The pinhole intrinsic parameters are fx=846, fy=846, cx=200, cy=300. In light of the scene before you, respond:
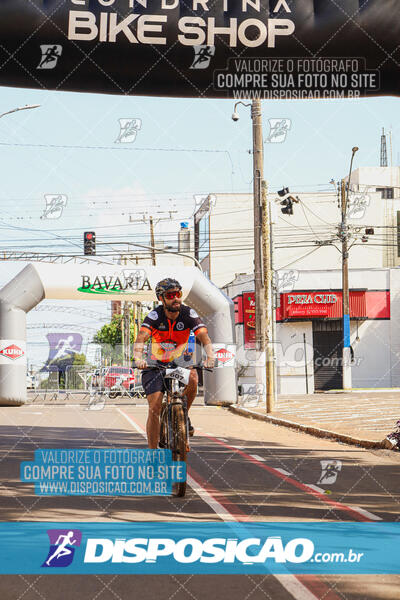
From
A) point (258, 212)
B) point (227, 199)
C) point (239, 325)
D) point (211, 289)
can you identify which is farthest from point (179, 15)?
point (227, 199)

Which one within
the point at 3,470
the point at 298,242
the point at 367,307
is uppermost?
the point at 298,242

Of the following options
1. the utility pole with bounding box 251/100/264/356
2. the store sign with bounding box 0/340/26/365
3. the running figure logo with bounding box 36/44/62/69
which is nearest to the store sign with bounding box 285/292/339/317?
the utility pole with bounding box 251/100/264/356

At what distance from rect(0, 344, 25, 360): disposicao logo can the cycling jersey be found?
67.7 ft

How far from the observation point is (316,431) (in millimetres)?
17875

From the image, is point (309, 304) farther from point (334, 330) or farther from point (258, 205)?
point (258, 205)

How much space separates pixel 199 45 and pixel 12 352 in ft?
69.0

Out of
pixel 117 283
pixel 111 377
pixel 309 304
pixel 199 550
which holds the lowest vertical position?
pixel 111 377

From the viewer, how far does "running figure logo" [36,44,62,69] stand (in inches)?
365

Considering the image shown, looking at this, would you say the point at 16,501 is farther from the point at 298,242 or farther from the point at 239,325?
the point at 298,242

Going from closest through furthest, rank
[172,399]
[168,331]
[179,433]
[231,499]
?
[231,499], [179,433], [172,399], [168,331]

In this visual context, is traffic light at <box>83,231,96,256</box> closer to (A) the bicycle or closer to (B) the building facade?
(B) the building facade

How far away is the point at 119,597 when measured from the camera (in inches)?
193

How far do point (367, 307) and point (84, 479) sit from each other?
38110 millimetres

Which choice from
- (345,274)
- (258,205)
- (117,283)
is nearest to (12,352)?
(117,283)
